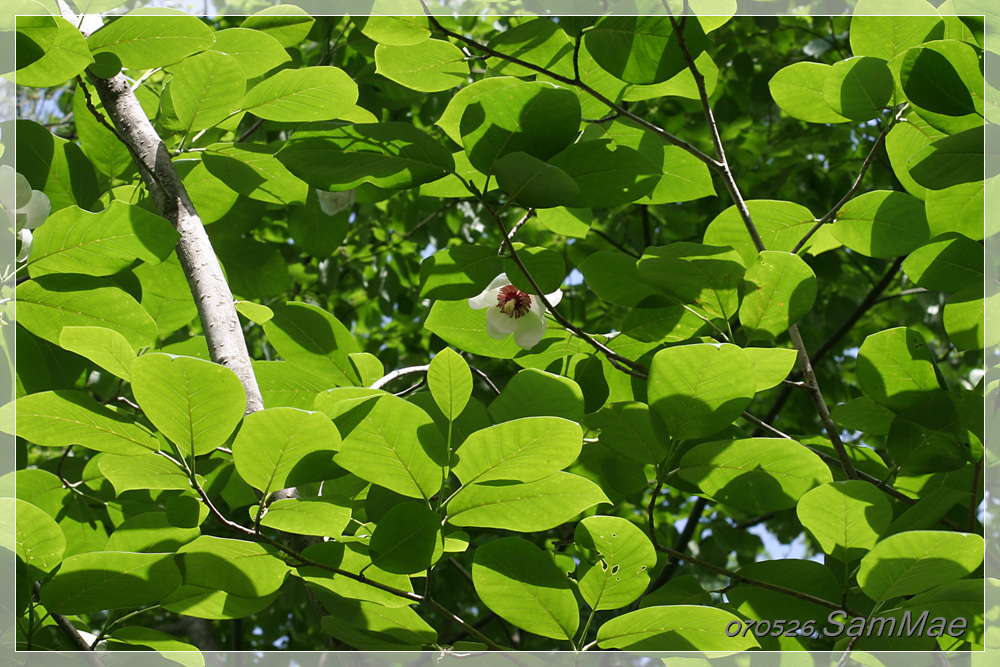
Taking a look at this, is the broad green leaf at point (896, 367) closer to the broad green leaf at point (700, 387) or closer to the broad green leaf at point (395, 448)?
the broad green leaf at point (700, 387)

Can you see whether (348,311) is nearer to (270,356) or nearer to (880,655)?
(270,356)

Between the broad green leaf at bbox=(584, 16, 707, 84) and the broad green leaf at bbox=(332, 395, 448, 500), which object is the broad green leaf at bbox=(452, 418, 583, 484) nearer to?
the broad green leaf at bbox=(332, 395, 448, 500)

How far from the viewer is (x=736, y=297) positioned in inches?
34.5

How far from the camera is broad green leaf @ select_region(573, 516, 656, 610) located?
691 millimetres

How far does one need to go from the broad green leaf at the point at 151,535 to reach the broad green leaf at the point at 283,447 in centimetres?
12

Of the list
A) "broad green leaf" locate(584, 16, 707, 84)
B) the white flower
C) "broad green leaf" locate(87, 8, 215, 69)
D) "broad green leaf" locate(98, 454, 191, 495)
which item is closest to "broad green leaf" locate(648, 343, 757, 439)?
the white flower

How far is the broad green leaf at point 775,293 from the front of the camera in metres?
0.84

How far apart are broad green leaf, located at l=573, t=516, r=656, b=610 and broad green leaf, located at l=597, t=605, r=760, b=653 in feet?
0.11

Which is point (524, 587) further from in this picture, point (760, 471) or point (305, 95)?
point (305, 95)

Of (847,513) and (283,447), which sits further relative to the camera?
(847,513)

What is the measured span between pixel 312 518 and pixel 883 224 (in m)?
0.79

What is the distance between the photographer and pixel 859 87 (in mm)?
908

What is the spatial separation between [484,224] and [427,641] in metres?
1.94

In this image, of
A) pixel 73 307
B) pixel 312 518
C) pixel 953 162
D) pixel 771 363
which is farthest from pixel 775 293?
A: pixel 73 307
